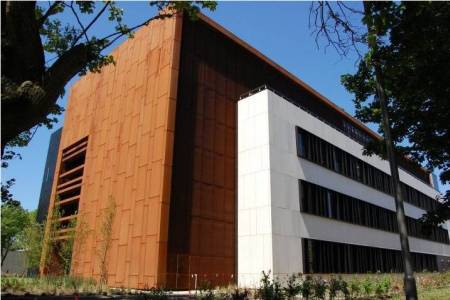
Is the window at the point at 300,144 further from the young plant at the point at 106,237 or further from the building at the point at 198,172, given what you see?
the young plant at the point at 106,237

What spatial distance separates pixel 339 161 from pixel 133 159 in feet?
54.2

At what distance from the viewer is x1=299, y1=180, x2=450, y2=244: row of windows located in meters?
29.0

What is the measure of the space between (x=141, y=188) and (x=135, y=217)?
1.72 metres

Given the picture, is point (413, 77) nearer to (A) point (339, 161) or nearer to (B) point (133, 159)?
(B) point (133, 159)

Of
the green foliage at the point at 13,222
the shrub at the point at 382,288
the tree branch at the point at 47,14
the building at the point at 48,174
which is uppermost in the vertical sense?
the building at the point at 48,174

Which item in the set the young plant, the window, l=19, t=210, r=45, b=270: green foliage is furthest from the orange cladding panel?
the window

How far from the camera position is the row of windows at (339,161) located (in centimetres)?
3054

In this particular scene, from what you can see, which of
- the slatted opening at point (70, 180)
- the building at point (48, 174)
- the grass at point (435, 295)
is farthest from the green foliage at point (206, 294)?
the building at point (48, 174)

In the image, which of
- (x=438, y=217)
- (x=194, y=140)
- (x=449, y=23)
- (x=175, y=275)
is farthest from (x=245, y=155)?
(x=449, y=23)

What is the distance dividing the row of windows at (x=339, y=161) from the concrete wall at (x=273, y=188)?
0.60 m

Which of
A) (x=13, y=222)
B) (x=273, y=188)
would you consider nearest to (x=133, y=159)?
(x=273, y=188)

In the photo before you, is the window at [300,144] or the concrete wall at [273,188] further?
the window at [300,144]

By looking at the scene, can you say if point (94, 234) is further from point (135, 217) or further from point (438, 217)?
point (438, 217)

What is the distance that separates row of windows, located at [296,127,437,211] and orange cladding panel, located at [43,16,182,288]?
32.5ft
